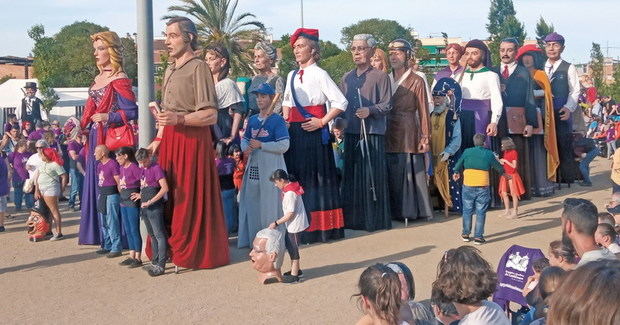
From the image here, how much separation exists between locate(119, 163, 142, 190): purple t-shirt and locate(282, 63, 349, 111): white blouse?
5.99ft

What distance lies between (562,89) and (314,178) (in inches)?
204

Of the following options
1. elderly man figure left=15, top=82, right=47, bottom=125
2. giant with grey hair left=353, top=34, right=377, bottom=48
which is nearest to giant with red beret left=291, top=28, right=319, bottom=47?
giant with grey hair left=353, top=34, right=377, bottom=48

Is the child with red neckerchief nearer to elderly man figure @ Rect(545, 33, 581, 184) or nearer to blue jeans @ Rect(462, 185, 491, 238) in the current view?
blue jeans @ Rect(462, 185, 491, 238)

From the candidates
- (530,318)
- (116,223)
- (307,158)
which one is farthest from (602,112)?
(530,318)

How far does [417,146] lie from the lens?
930 centimetres

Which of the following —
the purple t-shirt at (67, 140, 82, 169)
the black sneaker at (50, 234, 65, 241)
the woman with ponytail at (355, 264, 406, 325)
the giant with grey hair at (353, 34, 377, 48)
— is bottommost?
the black sneaker at (50, 234, 65, 241)

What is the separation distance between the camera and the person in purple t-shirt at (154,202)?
271 inches

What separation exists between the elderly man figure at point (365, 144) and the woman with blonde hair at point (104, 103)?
2483 mm

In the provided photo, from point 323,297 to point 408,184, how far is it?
354 centimetres

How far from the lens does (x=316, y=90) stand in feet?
26.5

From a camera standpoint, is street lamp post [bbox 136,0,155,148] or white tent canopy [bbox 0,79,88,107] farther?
white tent canopy [bbox 0,79,88,107]

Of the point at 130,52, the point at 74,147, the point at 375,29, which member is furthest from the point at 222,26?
the point at 375,29

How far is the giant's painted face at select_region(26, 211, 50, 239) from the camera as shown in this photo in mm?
8938

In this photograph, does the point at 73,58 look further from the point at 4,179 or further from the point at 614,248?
Answer: the point at 614,248
